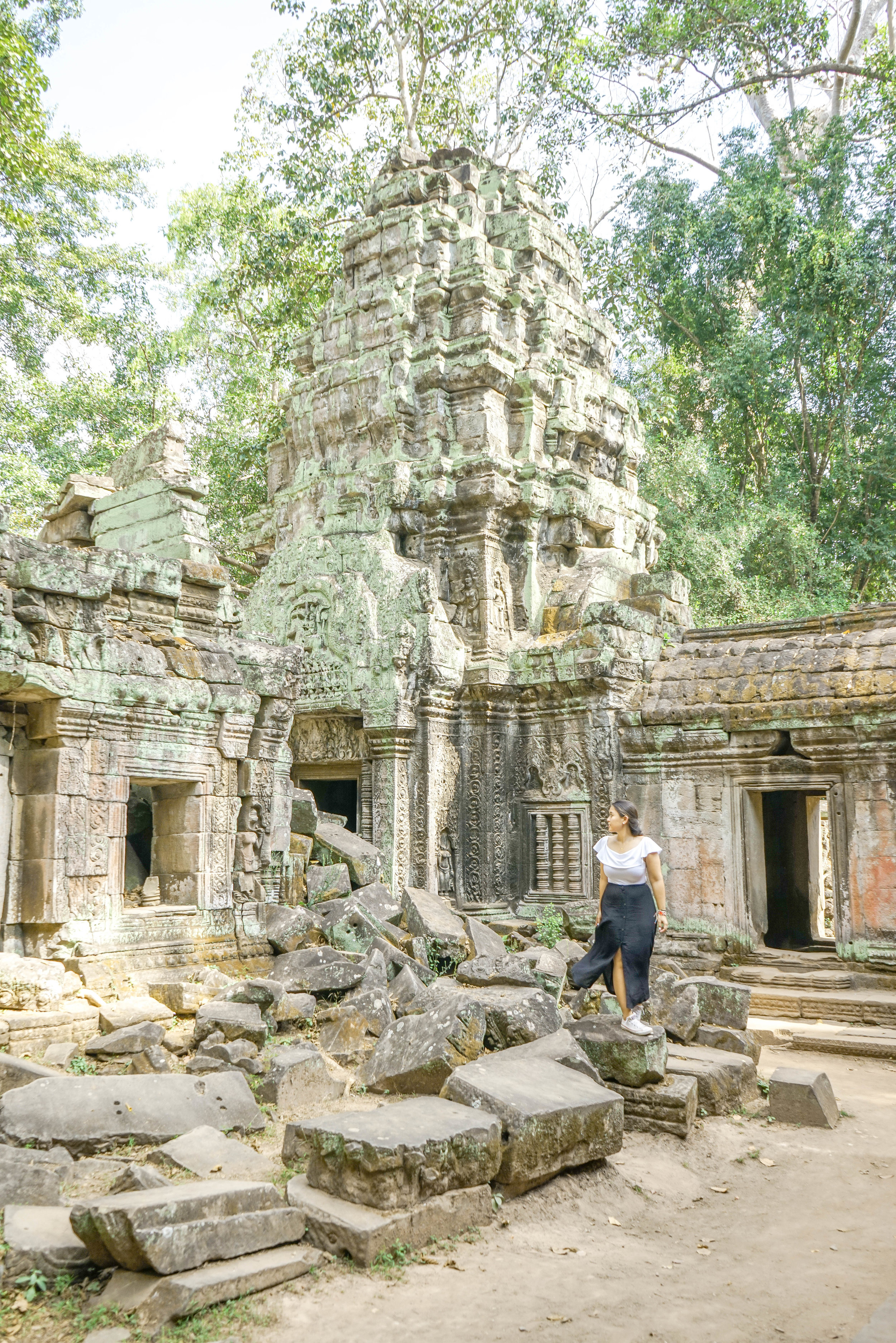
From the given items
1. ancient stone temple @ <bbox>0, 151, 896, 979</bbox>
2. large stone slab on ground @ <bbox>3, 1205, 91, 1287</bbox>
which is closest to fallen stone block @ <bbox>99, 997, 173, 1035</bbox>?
ancient stone temple @ <bbox>0, 151, 896, 979</bbox>

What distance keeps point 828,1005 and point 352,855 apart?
450cm

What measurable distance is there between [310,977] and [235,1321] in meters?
4.03

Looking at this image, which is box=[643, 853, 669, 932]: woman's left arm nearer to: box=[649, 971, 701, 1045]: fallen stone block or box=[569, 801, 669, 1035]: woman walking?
box=[569, 801, 669, 1035]: woman walking

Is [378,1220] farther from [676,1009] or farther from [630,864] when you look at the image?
[676,1009]

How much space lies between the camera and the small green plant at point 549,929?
10.2m

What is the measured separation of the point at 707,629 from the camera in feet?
37.2

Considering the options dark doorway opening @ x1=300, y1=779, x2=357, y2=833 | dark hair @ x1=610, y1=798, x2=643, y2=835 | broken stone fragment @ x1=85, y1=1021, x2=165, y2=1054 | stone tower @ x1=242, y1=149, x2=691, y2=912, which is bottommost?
broken stone fragment @ x1=85, y1=1021, x2=165, y2=1054

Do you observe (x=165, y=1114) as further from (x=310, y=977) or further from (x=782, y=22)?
(x=782, y=22)

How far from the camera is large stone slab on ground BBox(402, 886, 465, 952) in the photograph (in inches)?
344

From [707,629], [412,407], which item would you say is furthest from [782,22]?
[707,629]

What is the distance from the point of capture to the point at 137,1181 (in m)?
3.79

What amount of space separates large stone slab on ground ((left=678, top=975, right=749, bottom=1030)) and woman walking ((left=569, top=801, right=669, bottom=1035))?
1.06 metres

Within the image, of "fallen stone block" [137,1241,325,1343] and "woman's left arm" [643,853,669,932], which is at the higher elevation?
"woman's left arm" [643,853,669,932]

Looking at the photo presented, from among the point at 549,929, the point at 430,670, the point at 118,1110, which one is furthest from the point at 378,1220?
the point at 430,670
